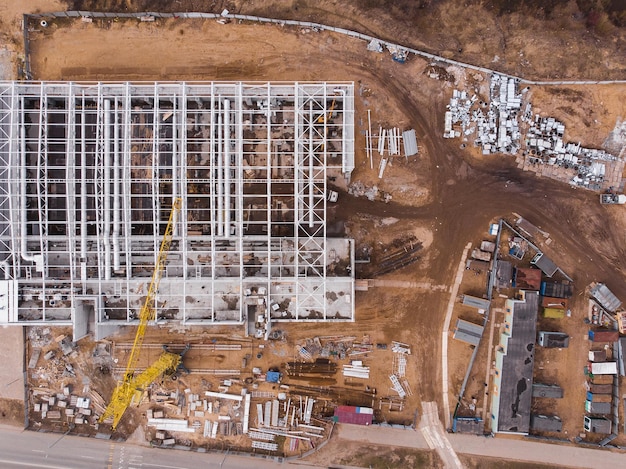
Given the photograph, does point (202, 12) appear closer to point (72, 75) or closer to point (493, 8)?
point (72, 75)

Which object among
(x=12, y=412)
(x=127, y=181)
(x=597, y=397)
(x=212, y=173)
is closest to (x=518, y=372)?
(x=597, y=397)

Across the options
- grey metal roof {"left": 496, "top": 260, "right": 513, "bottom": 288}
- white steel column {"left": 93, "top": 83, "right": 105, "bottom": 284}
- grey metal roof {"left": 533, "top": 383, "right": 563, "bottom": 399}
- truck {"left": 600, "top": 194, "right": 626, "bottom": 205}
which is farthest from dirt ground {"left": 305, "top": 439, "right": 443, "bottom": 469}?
truck {"left": 600, "top": 194, "right": 626, "bottom": 205}

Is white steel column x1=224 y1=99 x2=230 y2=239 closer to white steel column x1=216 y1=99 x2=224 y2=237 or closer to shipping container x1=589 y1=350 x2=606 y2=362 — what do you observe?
white steel column x1=216 y1=99 x2=224 y2=237

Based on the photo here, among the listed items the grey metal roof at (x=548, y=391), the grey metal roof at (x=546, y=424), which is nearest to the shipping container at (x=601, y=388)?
the grey metal roof at (x=548, y=391)

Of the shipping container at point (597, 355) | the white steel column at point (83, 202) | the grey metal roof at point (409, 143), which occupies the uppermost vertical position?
the grey metal roof at point (409, 143)

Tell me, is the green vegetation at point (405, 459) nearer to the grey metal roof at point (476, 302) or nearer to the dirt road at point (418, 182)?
the dirt road at point (418, 182)

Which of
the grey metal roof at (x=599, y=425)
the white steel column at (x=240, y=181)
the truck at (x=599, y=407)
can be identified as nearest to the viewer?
the white steel column at (x=240, y=181)

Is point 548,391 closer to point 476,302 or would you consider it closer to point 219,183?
point 476,302
